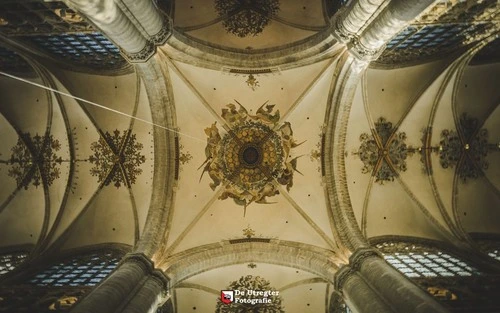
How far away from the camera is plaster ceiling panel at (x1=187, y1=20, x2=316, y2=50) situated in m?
11.9

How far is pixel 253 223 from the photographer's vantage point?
508 inches

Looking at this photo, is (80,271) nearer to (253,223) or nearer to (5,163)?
(5,163)

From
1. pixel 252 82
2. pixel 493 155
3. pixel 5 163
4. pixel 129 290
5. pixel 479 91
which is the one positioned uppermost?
pixel 252 82

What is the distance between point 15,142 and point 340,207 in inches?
433

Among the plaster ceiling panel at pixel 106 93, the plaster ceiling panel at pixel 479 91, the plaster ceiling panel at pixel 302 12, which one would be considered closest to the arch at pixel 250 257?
the plaster ceiling panel at pixel 106 93

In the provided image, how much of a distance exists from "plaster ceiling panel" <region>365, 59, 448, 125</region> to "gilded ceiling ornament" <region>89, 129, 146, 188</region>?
26.0 ft

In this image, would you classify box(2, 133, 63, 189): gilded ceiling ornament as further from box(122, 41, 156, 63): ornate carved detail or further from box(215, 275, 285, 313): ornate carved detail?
box(215, 275, 285, 313): ornate carved detail

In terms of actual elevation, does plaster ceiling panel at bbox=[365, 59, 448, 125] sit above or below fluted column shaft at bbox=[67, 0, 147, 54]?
above

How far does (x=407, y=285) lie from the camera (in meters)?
7.64

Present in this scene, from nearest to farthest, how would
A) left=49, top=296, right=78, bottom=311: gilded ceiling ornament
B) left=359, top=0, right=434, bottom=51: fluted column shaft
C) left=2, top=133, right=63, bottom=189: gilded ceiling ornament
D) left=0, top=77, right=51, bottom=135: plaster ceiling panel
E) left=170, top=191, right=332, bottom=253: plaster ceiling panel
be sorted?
1. left=359, top=0, right=434, bottom=51: fluted column shaft
2. left=49, top=296, right=78, bottom=311: gilded ceiling ornament
3. left=0, top=77, right=51, bottom=135: plaster ceiling panel
4. left=170, top=191, right=332, bottom=253: plaster ceiling panel
5. left=2, top=133, right=63, bottom=189: gilded ceiling ornament

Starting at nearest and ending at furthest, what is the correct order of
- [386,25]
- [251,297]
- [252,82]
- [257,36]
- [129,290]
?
[386,25] < [129,290] < [257,36] < [252,82] < [251,297]

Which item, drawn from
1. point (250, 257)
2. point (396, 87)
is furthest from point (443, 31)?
point (250, 257)

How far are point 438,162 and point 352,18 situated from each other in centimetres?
688

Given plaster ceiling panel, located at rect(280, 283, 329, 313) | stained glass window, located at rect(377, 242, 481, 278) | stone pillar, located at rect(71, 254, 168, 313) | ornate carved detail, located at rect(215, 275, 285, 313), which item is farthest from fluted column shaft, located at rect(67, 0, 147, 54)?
plaster ceiling panel, located at rect(280, 283, 329, 313)
